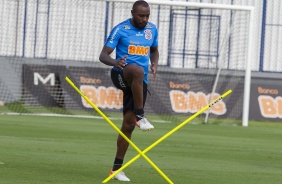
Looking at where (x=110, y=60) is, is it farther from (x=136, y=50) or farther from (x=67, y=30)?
(x=67, y=30)

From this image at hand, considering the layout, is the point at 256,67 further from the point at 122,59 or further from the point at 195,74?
the point at 122,59

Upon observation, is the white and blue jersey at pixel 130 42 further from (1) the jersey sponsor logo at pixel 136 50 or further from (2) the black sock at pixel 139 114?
(2) the black sock at pixel 139 114

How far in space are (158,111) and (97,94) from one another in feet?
5.76

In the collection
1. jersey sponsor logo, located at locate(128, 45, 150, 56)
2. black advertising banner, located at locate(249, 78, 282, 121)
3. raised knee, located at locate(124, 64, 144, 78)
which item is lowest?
black advertising banner, located at locate(249, 78, 282, 121)

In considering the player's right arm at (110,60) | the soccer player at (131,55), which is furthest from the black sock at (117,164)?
the player's right arm at (110,60)

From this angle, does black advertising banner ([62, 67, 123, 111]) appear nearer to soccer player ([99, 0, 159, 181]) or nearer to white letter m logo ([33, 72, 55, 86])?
white letter m logo ([33, 72, 55, 86])

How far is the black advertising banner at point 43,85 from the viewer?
25703 millimetres

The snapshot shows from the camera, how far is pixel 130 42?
9953 mm

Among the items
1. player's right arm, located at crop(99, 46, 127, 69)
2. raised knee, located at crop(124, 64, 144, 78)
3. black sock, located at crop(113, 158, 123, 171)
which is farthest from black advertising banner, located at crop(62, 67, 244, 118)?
raised knee, located at crop(124, 64, 144, 78)

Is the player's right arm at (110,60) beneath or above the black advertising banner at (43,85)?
above

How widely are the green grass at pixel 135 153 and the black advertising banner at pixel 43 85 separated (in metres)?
2.53

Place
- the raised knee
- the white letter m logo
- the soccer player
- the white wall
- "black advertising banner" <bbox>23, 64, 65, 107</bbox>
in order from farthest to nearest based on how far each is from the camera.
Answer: the white wall → the white letter m logo → "black advertising banner" <bbox>23, 64, 65, 107</bbox> → the soccer player → the raised knee

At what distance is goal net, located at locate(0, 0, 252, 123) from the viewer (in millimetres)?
25734

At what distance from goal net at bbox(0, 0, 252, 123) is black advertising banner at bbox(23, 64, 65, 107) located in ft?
0.09
